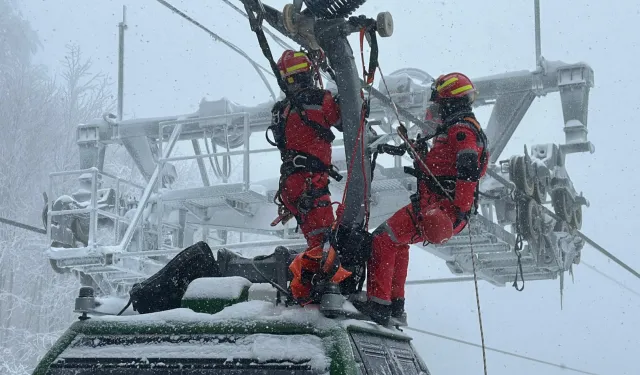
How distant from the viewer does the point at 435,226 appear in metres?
4.62

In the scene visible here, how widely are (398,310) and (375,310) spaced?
16.0 inches

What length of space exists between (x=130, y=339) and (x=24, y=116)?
37.7 metres

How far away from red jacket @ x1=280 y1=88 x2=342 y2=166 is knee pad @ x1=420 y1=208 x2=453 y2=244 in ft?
2.44

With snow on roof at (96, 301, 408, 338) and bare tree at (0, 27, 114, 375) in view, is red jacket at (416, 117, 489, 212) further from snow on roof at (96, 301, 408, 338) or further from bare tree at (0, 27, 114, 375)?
bare tree at (0, 27, 114, 375)

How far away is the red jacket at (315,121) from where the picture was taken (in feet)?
16.1

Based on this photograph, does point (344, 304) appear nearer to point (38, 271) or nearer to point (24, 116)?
point (38, 271)

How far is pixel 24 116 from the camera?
38594 mm

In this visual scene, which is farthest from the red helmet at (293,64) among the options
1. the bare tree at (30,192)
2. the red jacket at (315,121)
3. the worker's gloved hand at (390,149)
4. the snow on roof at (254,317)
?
the bare tree at (30,192)

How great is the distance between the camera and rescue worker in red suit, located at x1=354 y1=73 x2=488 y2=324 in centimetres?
443

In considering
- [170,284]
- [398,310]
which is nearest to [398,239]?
[398,310]

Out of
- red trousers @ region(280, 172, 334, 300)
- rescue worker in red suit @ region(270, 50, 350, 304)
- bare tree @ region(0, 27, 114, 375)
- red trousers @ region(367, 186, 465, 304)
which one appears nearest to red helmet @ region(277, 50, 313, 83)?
rescue worker in red suit @ region(270, 50, 350, 304)

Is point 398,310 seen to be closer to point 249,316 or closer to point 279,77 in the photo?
point 249,316

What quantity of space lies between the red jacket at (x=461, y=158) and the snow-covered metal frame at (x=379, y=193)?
4.23m

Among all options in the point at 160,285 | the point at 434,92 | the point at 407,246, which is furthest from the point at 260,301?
the point at 434,92
